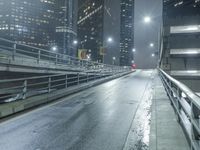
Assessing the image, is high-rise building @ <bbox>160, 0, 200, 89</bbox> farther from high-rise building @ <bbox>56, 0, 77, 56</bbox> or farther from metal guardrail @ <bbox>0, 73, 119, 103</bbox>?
high-rise building @ <bbox>56, 0, 77, 56</bbox>

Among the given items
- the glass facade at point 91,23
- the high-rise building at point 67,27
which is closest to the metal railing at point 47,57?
the high-rise building at point 67,27

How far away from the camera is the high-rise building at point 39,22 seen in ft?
422

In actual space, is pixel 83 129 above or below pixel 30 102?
below

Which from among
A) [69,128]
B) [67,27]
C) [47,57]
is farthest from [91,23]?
[69,128]

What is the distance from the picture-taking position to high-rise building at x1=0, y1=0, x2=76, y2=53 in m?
129

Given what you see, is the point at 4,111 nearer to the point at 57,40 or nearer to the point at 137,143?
the point at 137,143

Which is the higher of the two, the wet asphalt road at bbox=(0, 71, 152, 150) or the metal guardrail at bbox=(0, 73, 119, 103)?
the metal guardrail at bbox=(0, 73, 119, 103)

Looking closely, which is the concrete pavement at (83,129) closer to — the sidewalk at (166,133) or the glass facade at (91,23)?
the sidewalk at (166,133)

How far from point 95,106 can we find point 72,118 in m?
2.87

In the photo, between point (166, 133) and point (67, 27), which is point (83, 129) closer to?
point (166, 133)

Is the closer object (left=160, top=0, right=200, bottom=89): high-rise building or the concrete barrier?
the concrete barrier

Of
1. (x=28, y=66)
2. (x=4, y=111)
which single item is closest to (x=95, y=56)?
(x=28, y=66)

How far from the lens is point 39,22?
531ft

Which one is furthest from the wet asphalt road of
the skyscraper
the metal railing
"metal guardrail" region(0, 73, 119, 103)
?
the skyscraper
